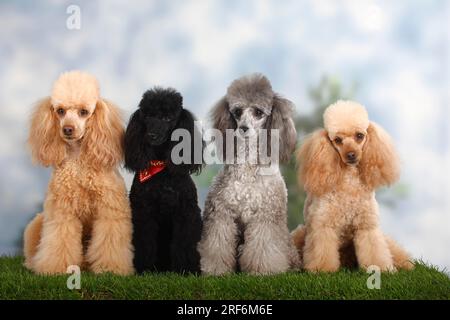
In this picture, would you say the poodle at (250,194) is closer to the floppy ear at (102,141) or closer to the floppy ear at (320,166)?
the floppy ear at (320,166)

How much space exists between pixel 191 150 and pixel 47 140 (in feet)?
2.77

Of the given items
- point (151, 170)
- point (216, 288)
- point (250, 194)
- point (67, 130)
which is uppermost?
point (67, 130)

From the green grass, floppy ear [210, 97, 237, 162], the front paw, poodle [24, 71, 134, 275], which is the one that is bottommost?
the green grass

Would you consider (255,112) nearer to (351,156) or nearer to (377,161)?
(351,156)

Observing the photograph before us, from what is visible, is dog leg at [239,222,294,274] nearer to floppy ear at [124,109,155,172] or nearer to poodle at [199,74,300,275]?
poodle at [199,74,300,275]

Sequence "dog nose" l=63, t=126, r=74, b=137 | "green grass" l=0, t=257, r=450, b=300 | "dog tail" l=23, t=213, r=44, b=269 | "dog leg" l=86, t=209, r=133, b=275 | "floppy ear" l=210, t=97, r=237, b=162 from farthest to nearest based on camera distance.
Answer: "dog tail" l=23, t=213, r=44, b=269, "floppy ear" l=210, t=97, r=237, b=162, "dog leg" l=86, t=209, r=133, b=275, "dog nose" l=63, t=126, r=74, b=137, "green grass" l=0, t=257, r=450, b=300

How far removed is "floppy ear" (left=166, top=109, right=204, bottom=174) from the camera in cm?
381

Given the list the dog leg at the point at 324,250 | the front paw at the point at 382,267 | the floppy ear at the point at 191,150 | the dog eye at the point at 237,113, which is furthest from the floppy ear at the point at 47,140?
the front paw at the point at 382,267

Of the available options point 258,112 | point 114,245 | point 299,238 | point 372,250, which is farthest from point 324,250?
point 114,245

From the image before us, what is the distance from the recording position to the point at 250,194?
3930mm

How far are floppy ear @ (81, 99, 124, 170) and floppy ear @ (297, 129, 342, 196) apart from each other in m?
1.13

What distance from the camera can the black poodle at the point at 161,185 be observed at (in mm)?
3805

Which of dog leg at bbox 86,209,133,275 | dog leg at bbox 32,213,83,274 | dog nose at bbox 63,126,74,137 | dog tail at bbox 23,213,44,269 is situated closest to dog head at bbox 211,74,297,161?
dog leg at bbox 86,209,133,275
